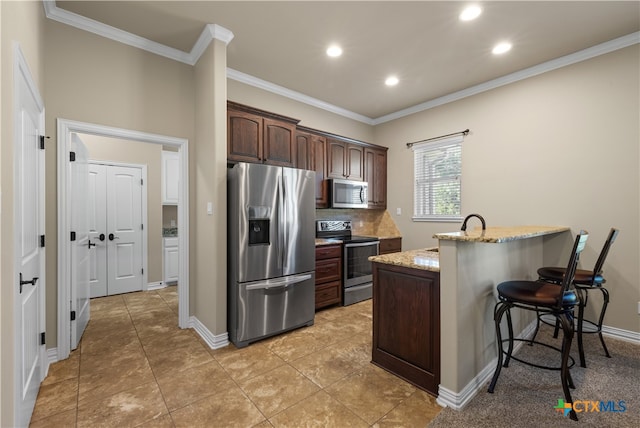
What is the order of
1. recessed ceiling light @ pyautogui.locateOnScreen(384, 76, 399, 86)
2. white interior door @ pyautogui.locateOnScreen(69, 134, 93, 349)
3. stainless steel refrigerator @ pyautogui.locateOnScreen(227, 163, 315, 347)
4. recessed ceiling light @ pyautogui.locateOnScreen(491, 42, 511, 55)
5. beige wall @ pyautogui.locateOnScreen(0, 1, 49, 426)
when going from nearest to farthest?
beige wall @ pyautogui.locateOnScreen(0, 1, 49, 426), white interior door @ pyautogui.locateOnScreen(69, 134, 93, 349), stainless steel refrigerator @ pyautogui.locateOnScreen(227, 163, 315, 347), recessed ceiling light @ pyautogui.locateOnScreen(491, 42, 511, 55), recessed ceiling light @ pyautogui.locateOnScreen(384, 76, 399, 86)

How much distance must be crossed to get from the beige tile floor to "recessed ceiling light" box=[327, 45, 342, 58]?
9.81ft

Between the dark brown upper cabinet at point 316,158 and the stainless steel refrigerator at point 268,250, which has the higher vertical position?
the dark brown upper cabinet at point 316,158

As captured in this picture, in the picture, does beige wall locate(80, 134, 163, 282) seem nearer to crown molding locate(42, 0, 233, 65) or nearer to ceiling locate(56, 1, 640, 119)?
crown molding locate(42, 0, 233, 65)

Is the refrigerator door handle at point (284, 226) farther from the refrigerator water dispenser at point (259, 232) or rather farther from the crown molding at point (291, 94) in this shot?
the crown molding at point (291, 94)

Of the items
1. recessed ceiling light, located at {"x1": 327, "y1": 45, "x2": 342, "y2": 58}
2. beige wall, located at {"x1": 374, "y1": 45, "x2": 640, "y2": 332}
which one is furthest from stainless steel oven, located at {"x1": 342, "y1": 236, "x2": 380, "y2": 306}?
recessed ceiling light, located at {"x1": 327, "y1": 45, "x2": 342, "y2": 58}

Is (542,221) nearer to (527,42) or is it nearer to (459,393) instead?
(527,42)

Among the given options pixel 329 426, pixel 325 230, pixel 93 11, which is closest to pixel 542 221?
pixel 325 230

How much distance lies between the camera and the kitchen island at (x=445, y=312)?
5.95ft

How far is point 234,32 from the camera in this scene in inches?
108

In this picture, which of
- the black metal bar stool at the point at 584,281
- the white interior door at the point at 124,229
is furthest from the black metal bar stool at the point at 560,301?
the white interior door at the point at 124,229

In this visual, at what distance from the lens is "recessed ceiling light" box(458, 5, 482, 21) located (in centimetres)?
240

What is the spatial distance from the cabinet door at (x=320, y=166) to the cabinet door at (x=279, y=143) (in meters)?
0.47

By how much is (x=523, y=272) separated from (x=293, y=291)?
7.48 feet

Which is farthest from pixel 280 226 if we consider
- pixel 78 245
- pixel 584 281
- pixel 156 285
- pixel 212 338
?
pixel 156 285
